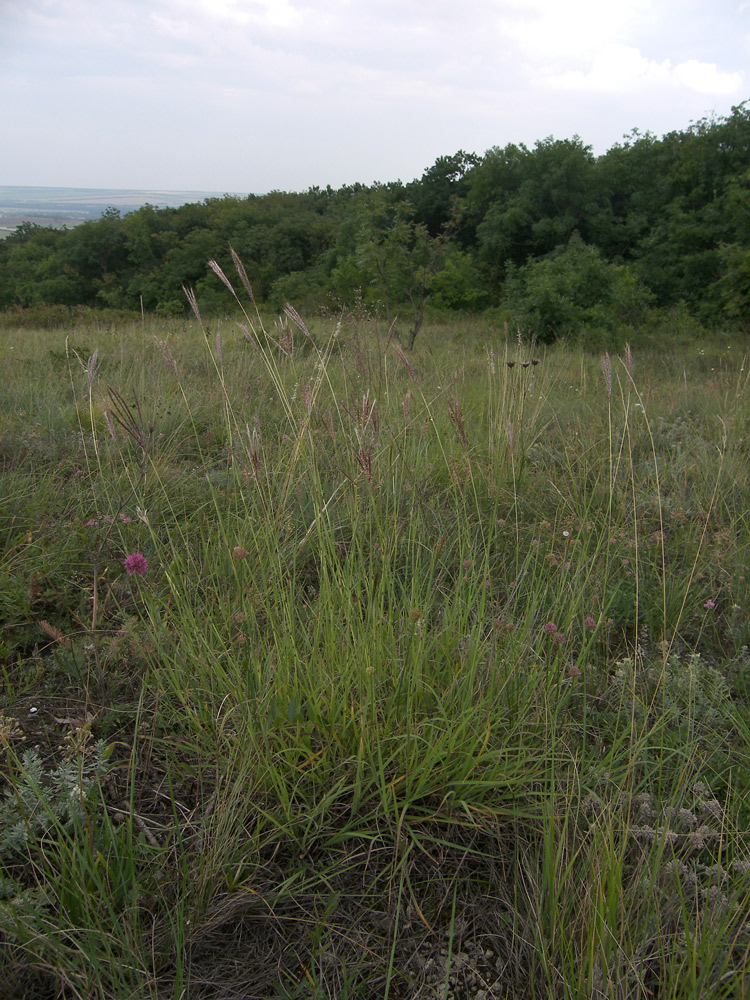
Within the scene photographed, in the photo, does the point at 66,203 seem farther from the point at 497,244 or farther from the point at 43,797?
the point at 43,797

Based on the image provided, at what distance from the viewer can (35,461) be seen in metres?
2.66

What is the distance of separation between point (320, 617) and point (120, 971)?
691 millimetres

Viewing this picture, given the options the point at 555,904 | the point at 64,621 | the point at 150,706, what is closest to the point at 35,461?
the point at 64,621

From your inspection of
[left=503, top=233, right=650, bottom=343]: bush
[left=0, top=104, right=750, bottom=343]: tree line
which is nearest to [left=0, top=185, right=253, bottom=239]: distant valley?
[left=0, top=104, right=750, bottom=343]: tree line

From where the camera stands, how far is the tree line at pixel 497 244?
440 inches

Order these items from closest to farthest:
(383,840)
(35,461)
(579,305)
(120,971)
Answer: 1. (120,971)
2. (383,840)
3. (35,461)
4. (579,305)

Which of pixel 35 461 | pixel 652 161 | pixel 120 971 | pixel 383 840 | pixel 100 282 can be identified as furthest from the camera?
pixel 100 282

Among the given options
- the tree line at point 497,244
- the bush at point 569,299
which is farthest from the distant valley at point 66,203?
the bush at point 569,299

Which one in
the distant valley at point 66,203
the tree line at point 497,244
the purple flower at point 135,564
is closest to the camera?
the purple flower at point 135,564

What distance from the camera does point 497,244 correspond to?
2270 cm

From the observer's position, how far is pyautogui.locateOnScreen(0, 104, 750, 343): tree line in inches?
440

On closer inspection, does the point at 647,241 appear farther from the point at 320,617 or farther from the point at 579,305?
the point at 320,617

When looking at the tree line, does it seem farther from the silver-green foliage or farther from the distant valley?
the silver-green foliage

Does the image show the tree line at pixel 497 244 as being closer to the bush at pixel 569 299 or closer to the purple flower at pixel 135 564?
the bush at pixel 569 299
